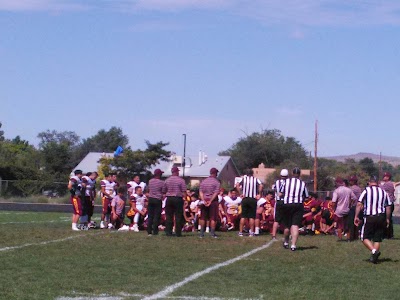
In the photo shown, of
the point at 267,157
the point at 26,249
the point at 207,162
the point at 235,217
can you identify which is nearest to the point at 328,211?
the point at 235,217

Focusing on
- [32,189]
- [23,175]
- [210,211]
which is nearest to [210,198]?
[210,211]

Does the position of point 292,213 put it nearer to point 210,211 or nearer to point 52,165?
point 210,211

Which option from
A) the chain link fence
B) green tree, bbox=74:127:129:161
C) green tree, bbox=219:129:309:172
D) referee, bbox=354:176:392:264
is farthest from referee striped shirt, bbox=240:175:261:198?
green tree, bbox=74:127:129:161

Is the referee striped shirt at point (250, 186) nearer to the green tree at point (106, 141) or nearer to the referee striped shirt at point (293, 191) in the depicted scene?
the referee striped shirt at point (293, 191)

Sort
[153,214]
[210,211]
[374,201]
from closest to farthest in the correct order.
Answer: [374,201] < [153,214] < [210,211]

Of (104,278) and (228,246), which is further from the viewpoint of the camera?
(228,246)

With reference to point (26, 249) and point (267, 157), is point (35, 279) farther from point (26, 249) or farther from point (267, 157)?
point (267, 157)

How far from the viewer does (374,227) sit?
15406 millimetres

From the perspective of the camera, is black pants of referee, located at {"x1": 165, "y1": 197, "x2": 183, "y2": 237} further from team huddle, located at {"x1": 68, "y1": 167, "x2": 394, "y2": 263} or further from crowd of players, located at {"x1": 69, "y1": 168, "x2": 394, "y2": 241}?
crowd of players, located at {"x1": 69, "y1": 168, "x2": 394, "y2": 241}

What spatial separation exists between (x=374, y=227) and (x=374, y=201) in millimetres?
455

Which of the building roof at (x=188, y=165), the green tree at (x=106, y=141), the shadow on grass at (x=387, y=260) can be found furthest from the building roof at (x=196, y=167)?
the shadow on grass at (x=387, y=260)

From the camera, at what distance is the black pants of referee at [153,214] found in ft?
68.2

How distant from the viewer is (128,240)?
18562mm

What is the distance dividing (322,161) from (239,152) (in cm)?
1862
